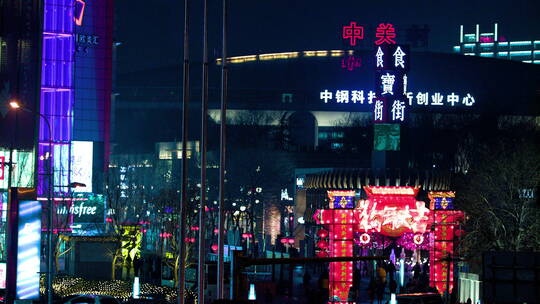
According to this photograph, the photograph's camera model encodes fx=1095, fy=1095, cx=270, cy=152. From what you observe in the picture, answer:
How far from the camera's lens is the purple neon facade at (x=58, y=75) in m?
90.6

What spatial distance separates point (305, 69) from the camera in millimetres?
171750

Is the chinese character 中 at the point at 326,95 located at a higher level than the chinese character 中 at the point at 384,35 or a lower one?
higher

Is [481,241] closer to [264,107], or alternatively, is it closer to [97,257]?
[97,257]

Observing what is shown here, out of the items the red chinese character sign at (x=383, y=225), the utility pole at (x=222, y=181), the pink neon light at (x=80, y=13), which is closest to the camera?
the utility pole at (x=222, y=181)

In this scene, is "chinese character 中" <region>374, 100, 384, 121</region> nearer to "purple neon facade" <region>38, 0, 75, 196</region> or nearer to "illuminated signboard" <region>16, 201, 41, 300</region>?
"illuminated signboard" <region>16, 201, 41, 300</region>

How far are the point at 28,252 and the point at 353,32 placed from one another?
174ft

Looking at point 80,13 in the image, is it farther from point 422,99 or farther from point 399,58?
point 422,99

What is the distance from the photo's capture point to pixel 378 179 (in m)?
78.8

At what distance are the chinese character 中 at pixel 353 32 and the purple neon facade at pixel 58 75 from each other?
22673 mm

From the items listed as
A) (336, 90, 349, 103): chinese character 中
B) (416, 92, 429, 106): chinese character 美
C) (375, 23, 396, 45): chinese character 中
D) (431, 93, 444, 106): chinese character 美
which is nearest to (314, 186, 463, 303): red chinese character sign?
(375, 23, 396, 45): chinese character 中

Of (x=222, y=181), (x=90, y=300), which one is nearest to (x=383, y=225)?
(x=90, y=300)

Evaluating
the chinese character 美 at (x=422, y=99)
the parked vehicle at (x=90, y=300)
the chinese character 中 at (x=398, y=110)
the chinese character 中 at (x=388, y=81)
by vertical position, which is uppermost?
the chinese character 美 at (x=422, y=99)

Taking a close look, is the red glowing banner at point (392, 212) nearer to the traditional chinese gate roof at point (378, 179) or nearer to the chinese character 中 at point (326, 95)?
the traditional chinese gate roof at point (378, 179)

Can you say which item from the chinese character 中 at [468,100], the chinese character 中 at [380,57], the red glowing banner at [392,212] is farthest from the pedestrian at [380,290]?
the chinese character 中 at [468,100]
